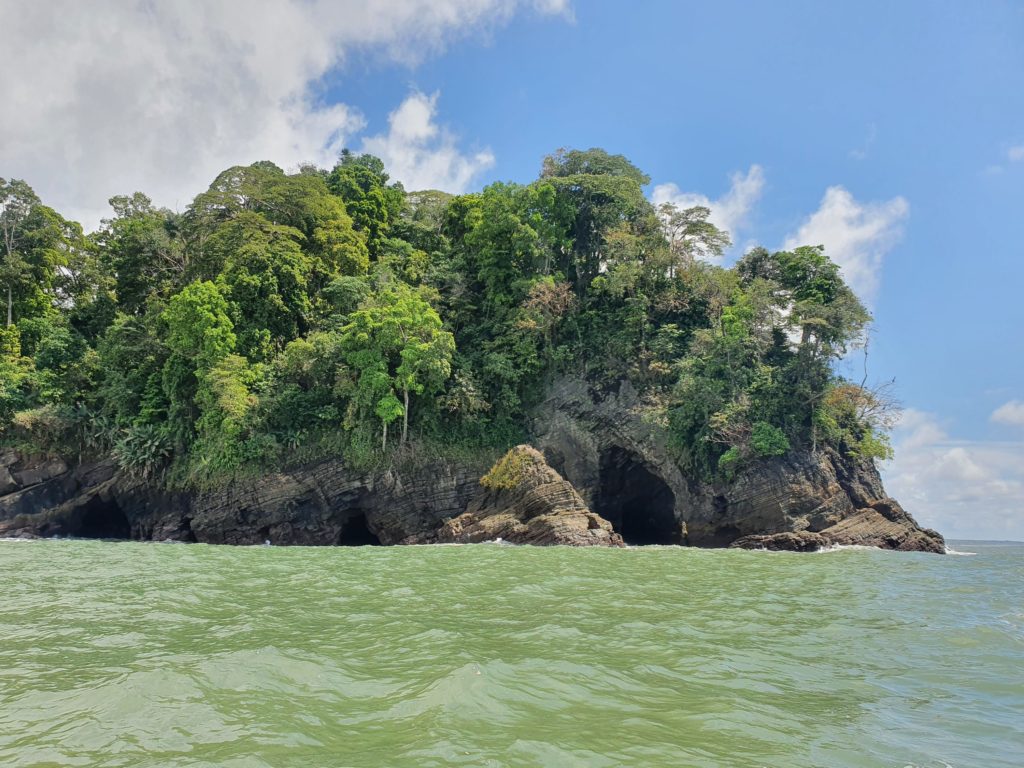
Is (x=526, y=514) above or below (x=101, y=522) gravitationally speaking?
above

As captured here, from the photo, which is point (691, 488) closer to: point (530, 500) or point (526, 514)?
point (530, 500)

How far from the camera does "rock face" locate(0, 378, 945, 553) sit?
70.1 feet

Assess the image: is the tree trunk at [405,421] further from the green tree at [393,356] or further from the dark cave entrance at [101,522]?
the dark cave entrance at [101,522]

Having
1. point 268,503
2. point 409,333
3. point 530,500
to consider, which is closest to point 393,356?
point 409,333

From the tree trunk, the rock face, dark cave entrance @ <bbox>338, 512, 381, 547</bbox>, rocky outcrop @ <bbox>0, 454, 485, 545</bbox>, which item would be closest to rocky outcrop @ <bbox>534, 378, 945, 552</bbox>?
the rock face

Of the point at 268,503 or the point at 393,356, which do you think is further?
Answer: the point at 393,356

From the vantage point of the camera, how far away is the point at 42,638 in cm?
576

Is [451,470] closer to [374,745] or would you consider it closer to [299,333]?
[299,333]

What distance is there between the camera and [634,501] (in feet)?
95.3

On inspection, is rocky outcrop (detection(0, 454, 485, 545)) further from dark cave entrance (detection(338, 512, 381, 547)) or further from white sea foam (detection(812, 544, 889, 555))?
white sea foam (detection(812, 544, 889, 555))

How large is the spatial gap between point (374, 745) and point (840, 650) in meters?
4.78

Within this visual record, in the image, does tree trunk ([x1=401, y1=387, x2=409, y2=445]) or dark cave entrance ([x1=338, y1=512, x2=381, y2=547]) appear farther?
dark cave entrance ([x1=338, y1=512, x2=381, y2=547])

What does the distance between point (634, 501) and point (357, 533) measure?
42.3 feet

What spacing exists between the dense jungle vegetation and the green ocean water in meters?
14.7
